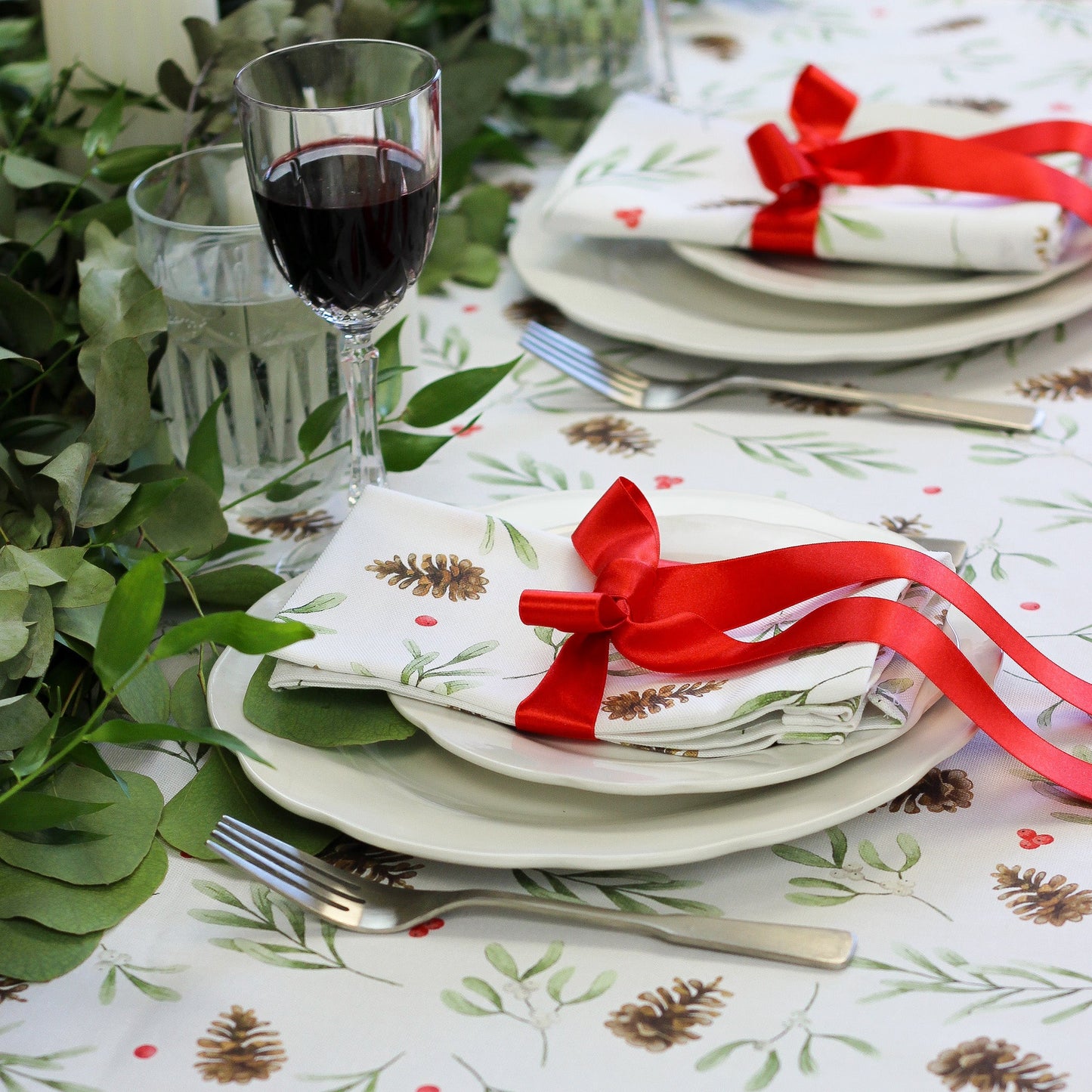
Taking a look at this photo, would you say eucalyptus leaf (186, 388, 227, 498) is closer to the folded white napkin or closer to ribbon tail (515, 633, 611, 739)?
ribbon tail (515, 633, 611, 739)

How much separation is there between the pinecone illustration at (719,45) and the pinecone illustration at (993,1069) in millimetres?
1177

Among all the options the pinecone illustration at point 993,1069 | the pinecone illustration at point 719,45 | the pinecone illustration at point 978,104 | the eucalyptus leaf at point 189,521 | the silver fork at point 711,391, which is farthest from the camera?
the pinecone illustration at point 719,45

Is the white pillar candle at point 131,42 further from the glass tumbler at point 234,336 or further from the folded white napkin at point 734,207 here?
the folded white napkin at point 734,207

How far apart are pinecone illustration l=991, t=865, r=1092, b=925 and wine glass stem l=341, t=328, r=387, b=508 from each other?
0.36 m

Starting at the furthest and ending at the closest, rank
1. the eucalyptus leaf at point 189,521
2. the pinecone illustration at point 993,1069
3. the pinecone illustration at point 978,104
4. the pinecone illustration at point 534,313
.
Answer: the pinecone illustration at point 978,104
the pinecone illustration at point 534,313
the eucalyptus leaf at point 189,521
the pinecone illustration at point 993,1069

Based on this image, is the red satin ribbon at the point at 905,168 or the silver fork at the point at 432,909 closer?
the silver fork at the point at 432,909

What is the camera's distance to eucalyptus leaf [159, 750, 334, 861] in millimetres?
519

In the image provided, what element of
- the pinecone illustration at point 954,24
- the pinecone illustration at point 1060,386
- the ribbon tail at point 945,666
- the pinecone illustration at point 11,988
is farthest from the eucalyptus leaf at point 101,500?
the pinecone illustration at point 954,24

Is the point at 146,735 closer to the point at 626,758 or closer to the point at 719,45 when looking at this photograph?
the point at 626,758

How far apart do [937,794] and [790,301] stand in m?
0.47

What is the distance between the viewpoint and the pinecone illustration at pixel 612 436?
2.62 ft

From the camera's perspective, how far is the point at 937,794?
1.75 ft

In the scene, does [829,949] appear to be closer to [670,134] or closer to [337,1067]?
[337,1067]

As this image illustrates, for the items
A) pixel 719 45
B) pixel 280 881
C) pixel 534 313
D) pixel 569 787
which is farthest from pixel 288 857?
pixel 719 45
